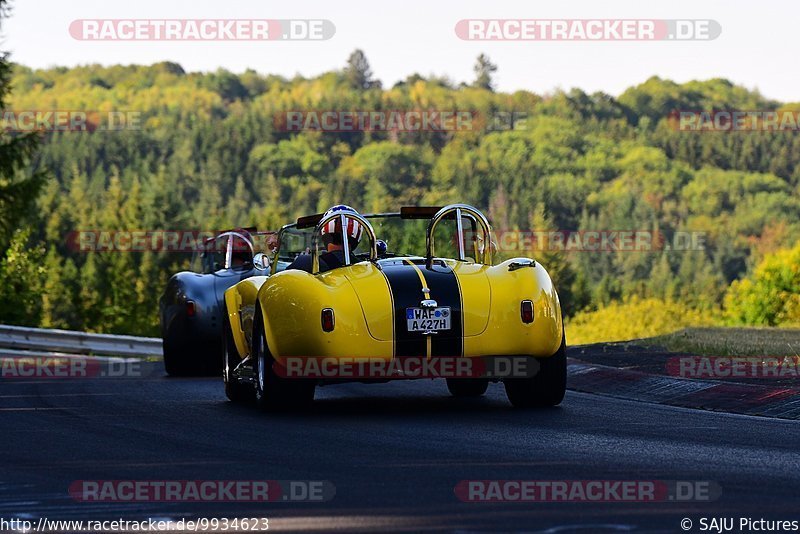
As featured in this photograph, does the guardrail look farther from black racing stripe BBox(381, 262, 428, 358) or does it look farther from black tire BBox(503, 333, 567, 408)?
black racing stripe BBox(381, 262, 428, 358)

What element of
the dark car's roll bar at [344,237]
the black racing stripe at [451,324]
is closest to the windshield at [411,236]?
the dark car's roll bar at [344,237]

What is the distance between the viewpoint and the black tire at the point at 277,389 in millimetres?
Result: 11586

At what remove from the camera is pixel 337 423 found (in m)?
10.8

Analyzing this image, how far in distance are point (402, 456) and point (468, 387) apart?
5215 millimetres

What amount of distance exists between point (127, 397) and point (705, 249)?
183 meters

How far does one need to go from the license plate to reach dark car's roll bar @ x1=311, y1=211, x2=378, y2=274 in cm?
93

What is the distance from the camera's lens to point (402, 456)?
855 centimetres

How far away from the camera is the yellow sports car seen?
11.0 meters

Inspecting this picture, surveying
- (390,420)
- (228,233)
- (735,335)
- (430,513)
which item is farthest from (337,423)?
(735,335)
